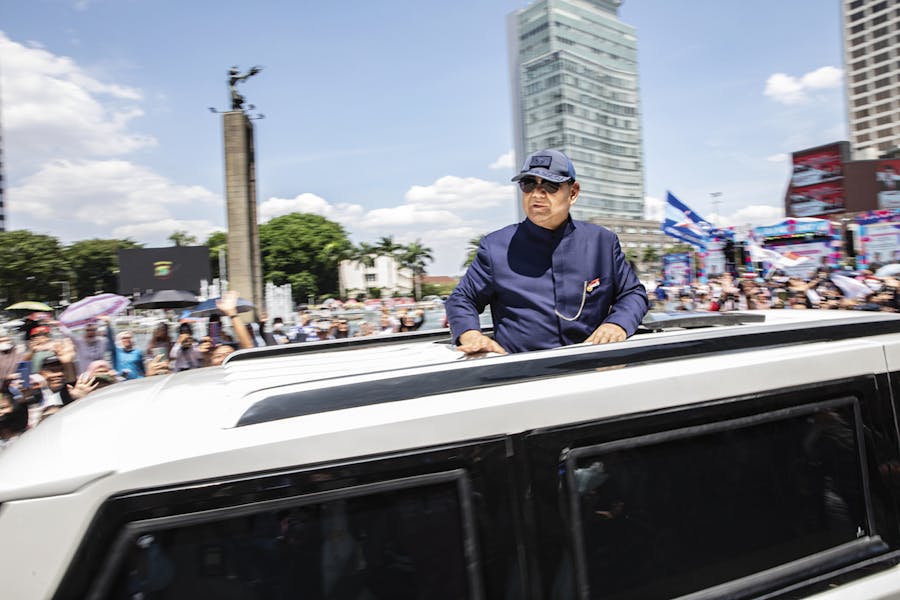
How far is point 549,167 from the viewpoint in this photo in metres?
2.42

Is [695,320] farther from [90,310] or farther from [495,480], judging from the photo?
[90,310]

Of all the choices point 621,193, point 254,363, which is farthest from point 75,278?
point 621,193

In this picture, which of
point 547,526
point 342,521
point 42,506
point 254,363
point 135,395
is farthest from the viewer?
point 254,363

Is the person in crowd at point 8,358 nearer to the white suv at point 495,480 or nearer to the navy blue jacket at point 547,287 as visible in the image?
the white suv at point 495,480

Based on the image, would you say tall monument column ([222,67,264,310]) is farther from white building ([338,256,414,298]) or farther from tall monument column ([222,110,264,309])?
white building ([338,256,414,298])

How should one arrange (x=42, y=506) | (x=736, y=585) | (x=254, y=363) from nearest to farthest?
1. (x=42, y=506)
2. (x=736, y=585)
3. (x=254, y=363)

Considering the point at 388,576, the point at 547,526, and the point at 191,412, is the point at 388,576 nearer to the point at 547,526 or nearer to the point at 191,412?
the point at 547,526

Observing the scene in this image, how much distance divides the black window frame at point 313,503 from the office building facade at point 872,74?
151 m

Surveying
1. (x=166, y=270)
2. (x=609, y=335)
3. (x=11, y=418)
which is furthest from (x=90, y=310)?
(x=609, y=335)

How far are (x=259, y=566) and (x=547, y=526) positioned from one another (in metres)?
0.59

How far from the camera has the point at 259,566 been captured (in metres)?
1.18

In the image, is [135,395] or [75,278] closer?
A: [135,395]

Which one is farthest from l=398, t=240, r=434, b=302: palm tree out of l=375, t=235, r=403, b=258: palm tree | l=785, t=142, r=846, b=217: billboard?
l=785, t=142, r=846, b=217: billboard

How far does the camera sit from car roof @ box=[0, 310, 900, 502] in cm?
117
